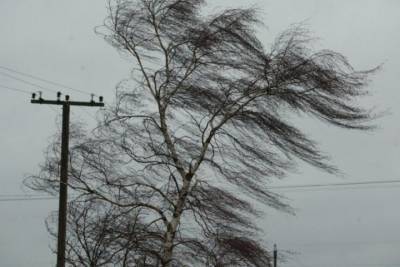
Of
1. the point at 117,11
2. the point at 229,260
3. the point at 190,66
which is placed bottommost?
the point at 229,260

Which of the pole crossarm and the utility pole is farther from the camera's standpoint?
the pole crossarm

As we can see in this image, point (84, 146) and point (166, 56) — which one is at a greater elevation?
point (166, 56)

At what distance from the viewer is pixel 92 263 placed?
25.9 m

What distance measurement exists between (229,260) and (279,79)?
375cm

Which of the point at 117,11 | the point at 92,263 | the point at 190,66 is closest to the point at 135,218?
the point at 190,66

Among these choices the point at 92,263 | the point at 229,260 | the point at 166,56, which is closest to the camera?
the point at 229,260

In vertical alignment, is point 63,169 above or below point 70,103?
below

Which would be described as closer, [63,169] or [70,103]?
[63,169]

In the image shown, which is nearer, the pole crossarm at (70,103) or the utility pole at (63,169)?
the utility pole at (63,169)

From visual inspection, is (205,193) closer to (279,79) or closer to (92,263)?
(279,79)

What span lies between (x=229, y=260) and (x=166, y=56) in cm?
458

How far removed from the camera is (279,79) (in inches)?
675

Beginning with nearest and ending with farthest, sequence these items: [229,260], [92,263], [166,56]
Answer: [229,260] < [166,56] < [92,263]

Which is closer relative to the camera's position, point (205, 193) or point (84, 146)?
point (205, 193)
